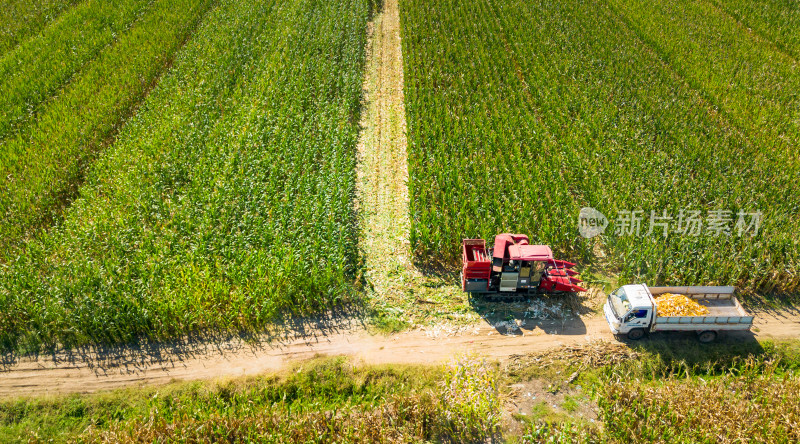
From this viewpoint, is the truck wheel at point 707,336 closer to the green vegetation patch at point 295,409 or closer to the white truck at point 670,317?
the white truck at point 670,317

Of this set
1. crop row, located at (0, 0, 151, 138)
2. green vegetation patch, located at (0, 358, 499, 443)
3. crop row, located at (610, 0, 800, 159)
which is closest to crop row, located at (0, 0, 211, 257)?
crop row, located at (0, 0, 151, 138)

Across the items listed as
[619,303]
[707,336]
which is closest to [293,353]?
[619,303]

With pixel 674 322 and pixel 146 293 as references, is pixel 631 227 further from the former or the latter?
pixel 146 293

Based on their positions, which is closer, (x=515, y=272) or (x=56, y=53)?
(x=515, y=272)

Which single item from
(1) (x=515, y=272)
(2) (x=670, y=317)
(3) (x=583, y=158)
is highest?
(3) (x=583, y=158)

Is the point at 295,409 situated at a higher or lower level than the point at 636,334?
higher

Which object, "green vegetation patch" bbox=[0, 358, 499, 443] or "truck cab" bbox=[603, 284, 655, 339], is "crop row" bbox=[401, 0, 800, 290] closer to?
"truck cab" bbox=[603, 284, 655, 339]

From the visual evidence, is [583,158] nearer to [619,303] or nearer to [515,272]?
[619,303]

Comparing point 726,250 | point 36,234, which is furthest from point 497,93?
point 36,234
